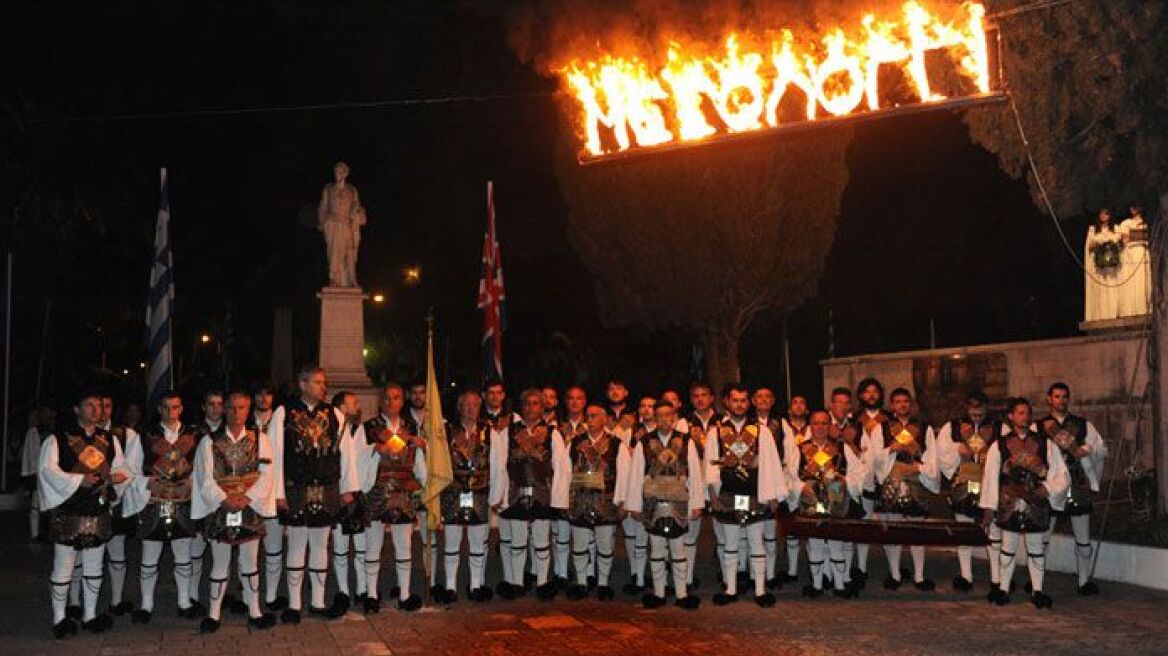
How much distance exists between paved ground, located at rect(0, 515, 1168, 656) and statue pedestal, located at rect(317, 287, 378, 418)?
9.03m

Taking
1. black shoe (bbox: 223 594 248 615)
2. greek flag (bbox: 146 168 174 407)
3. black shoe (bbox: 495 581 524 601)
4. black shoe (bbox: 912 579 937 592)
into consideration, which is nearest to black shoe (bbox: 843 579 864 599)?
black shoe (bbox: 912 579 937 592)

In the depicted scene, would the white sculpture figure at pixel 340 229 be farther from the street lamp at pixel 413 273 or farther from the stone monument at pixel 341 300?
the street lamp at pixel 413 273

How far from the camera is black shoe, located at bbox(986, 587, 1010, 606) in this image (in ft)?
40.3

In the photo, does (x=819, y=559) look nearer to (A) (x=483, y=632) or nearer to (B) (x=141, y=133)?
(A) (x=483, y=632)

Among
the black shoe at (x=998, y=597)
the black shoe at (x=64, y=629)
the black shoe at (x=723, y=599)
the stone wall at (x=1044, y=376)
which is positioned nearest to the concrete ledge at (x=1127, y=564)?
the black shoe at (x=998, y=597)

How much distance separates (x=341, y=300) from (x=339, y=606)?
10.8 m

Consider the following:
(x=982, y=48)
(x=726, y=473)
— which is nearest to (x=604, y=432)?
(x=726, y=473)

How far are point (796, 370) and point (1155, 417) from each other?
21608 millimetres

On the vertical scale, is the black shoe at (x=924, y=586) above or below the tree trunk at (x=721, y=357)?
below

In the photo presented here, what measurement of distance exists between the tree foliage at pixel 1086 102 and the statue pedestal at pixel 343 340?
10470 mm

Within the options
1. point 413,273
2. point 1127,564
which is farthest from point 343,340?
point 413,273

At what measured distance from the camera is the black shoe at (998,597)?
1228 cm

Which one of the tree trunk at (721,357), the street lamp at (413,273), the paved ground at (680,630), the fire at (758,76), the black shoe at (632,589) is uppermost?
the street lamp at (413,273)

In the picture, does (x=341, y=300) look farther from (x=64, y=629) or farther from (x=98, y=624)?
(x=64, y=629)
